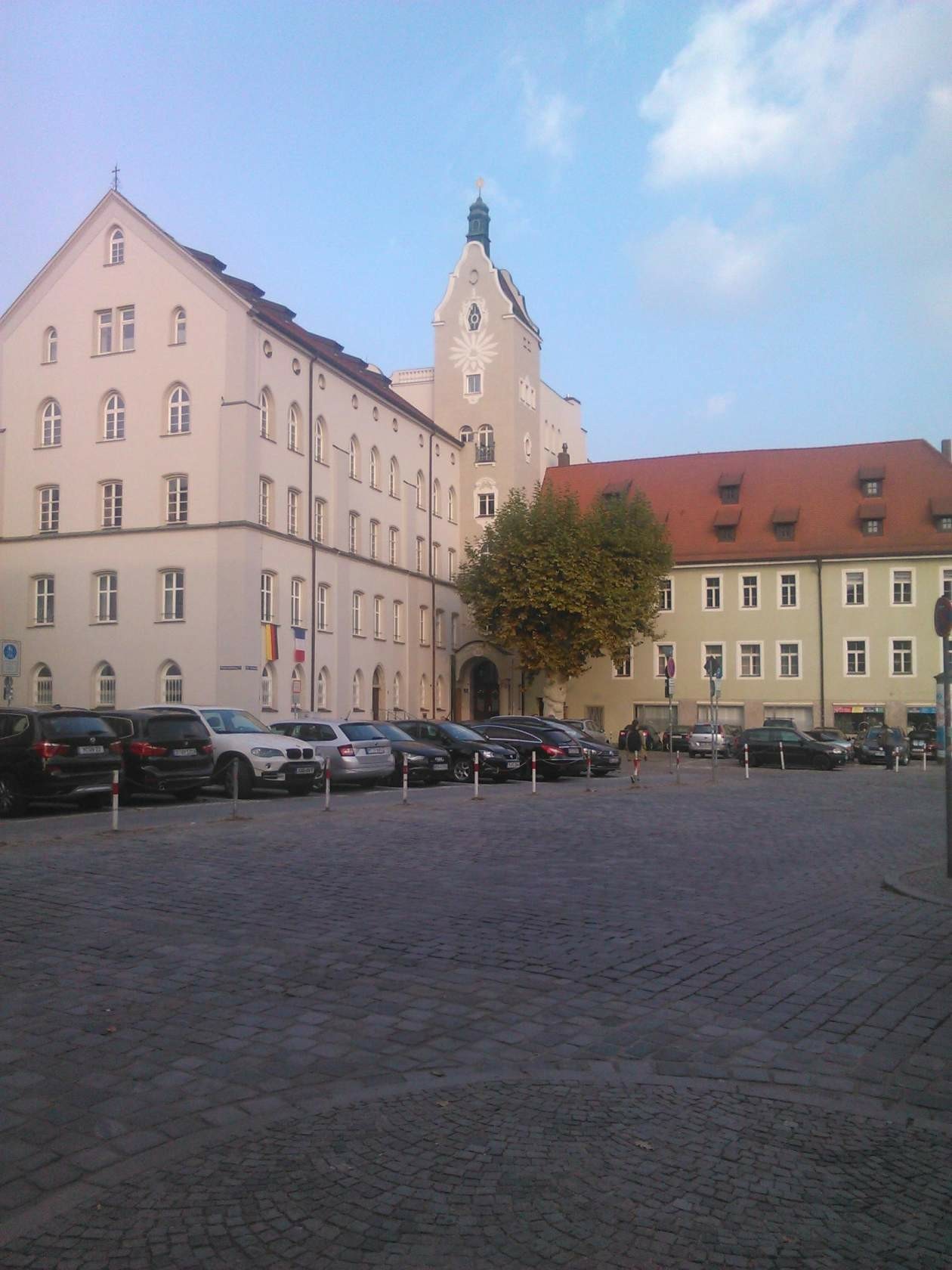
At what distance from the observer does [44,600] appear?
47219 mm

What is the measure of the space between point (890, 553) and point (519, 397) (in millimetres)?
21626

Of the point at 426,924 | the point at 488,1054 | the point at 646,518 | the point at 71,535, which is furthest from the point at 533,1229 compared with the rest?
the point at 646,518

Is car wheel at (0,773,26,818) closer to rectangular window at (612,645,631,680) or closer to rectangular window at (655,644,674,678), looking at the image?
rectangular window at (612,645,631,680)

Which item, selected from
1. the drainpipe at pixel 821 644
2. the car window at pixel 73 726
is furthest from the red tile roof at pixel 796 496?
the car window at pixel 73 726

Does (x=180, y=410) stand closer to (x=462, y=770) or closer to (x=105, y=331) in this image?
(x=105, y=331)

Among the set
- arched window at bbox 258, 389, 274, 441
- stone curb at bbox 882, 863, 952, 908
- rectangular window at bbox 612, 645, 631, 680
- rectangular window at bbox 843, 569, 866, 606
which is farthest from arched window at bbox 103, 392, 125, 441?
stone curb at bbox 882, 863, 952, 908

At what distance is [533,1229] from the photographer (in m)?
4.11

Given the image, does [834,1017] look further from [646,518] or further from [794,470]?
[794,470]

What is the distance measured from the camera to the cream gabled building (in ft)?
145

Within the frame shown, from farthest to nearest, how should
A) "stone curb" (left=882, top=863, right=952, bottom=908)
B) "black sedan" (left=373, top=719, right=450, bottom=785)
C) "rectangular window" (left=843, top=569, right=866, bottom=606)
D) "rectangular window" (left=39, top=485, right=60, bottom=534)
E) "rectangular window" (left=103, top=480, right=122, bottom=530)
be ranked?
1. "rectangular window" (left=843, top=569, right=866, bottom=606)
2. "rectangular window" (left=39, top=485, right=60, bottom=534)
3. "rectangular window" (left=103, top=480, right=122, bottom=530)
4. "black sedan" (left=373, top=719, right=450, bottom=785)
5. "stone curb" (left=882, top=863, right=952, bottom=908)

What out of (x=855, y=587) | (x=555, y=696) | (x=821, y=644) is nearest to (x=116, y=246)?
(x=555, y=696)

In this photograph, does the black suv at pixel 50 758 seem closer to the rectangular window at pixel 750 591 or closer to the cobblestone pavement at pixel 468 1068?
the cobblestone pavement at pixel 468 1068

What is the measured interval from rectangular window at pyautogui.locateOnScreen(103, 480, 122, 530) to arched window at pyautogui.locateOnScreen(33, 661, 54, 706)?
5.98 meters

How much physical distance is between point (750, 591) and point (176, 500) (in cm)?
3167
